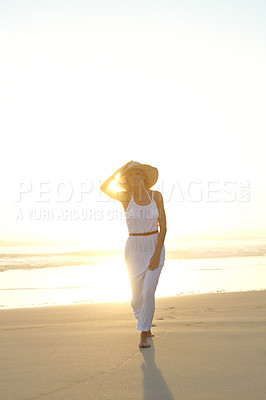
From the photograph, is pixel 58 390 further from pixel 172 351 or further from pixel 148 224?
pixel 148 224

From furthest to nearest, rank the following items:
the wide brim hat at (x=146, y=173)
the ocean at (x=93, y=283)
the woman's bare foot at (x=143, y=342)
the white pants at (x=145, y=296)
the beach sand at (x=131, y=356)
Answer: the ocean at (x=93, y=283)
the wide brim hat at (x=146, y=173)
the white pants at (x=145, y=296)
the woman's bare foot at (x=143, y=342)
the beach sand at (x=131, y=356)

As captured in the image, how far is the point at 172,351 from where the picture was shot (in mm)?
4613

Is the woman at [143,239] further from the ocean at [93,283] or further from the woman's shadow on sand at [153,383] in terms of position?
the ocean at [93,283]

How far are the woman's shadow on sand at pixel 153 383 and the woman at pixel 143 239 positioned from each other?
2.99ft

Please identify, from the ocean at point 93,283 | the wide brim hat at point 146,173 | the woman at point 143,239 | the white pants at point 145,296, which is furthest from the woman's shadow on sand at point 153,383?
the ocean at point 93,283

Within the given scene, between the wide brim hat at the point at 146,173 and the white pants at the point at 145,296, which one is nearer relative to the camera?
the white pants at the point at 145,296

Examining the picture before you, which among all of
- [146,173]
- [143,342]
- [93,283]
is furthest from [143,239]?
[93,283]

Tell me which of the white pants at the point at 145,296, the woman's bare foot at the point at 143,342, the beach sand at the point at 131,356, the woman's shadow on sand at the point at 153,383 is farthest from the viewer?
the white pants at the point at 145,296

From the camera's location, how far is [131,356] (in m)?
4.52

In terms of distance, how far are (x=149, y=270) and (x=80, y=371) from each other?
5.12 feet

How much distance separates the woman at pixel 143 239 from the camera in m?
5.20

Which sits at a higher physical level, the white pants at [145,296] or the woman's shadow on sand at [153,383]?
the white pants at [145,296]

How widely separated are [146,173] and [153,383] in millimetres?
2639

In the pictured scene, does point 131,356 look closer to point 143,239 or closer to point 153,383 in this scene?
point 153,383
